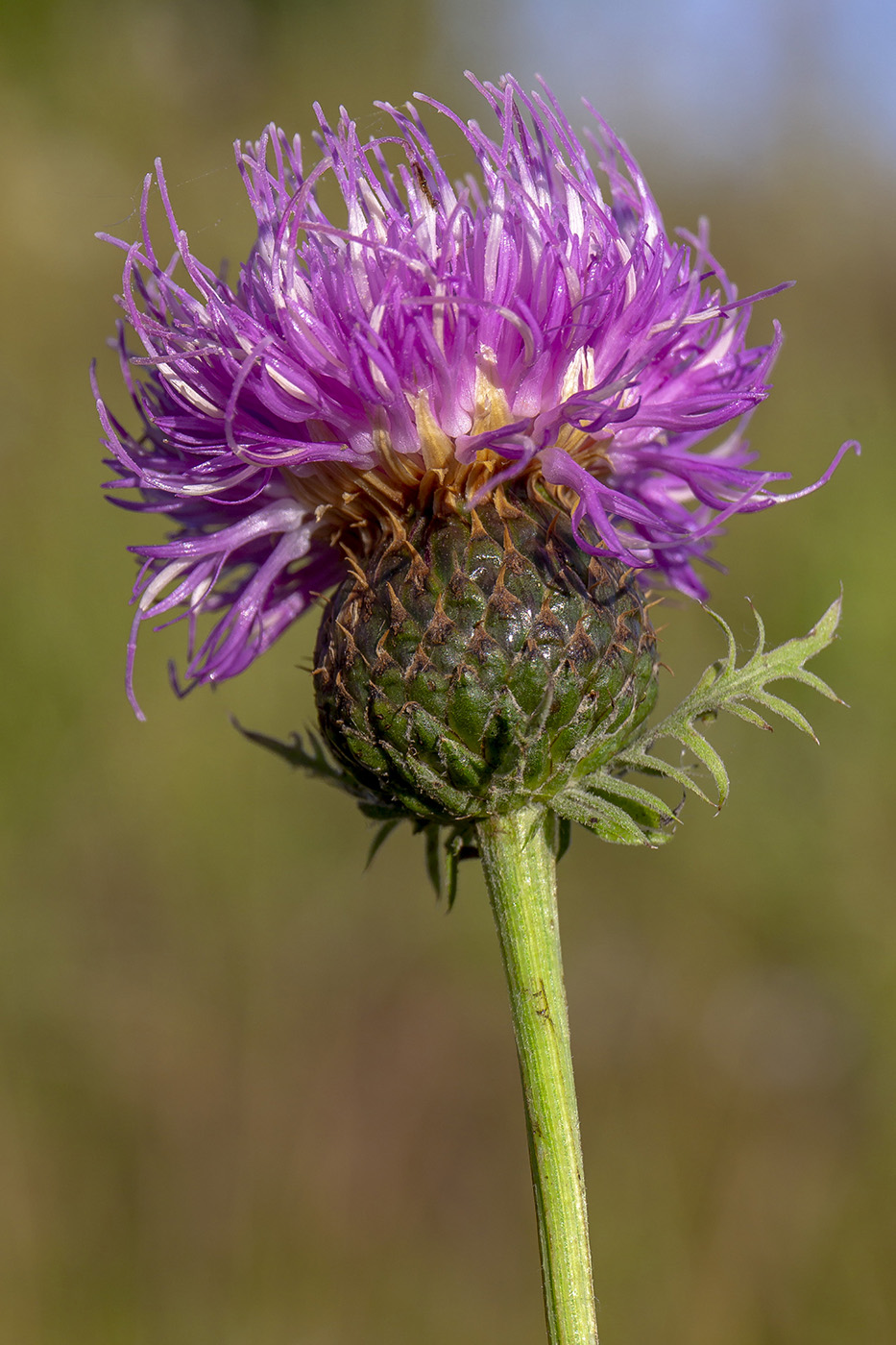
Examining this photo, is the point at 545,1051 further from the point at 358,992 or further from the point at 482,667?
the point at 358,992

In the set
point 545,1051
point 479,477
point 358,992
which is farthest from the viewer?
point 358,992

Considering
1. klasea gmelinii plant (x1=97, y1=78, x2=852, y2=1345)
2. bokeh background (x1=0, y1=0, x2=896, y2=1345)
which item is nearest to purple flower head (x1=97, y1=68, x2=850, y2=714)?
klasea gmelinii plant (x1=97, y1=78, x2=852, y2=1345)

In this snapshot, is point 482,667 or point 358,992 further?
point 358,992

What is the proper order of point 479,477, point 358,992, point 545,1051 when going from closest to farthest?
point 545,1051 < point 479,477 < point 358,992

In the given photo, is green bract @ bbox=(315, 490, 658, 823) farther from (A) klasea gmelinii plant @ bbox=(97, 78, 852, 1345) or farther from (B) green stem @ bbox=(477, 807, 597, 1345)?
(B) green stem @ bbox=(477, 807, 597, 1345)

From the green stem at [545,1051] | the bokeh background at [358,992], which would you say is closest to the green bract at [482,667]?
the green stem at [545,1051]

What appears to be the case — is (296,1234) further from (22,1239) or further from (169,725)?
(169,725)

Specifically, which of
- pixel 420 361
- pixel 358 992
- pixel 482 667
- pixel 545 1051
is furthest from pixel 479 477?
pixel 358 992

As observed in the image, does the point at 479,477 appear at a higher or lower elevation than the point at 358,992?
higher
